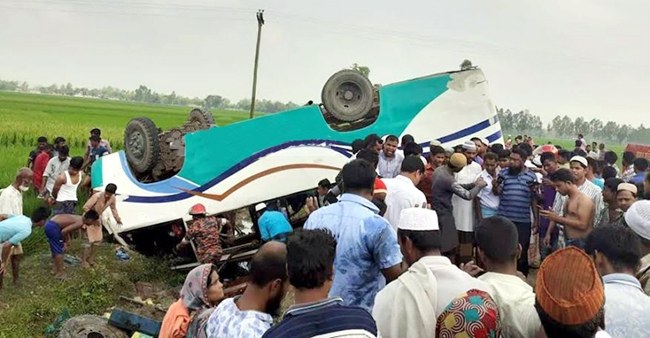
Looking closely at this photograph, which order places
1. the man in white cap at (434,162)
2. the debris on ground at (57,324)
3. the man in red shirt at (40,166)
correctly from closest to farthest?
the debris on ground at (57,324) → the man in white cap at (434,162) → the man in red shirt at (40,166)

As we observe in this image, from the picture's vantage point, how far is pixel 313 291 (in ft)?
6.53

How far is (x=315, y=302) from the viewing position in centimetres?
193

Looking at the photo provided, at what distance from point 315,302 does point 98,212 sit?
6244mm

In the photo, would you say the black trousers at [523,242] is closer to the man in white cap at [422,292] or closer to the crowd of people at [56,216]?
the man in white cap at [422,292]

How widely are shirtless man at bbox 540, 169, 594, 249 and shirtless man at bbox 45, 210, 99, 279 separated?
5802 millimetres

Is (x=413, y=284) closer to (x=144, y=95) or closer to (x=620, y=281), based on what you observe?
(x=620, y=281)

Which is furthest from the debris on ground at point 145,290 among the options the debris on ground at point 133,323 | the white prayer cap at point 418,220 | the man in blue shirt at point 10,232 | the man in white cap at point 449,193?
the white prayer cap at point 418,220

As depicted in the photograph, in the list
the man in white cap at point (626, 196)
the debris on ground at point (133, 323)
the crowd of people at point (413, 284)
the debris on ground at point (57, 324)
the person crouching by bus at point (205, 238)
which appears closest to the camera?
the crowd of people at point (413, 284)

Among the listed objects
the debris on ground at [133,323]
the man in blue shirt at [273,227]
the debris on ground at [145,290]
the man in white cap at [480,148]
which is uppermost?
the man in white cap at [480,148]

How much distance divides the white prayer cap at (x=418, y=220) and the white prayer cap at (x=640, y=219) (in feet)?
4.67

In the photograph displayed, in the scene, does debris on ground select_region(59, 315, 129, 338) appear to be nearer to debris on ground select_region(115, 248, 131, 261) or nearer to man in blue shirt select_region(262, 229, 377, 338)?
man in blue shirt select_region(262, 229, 377, 338)

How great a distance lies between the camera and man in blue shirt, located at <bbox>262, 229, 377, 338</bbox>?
5.99 ft

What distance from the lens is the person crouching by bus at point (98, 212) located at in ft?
24.1

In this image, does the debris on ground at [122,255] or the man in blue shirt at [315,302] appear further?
the debris on ground at [122,255]
